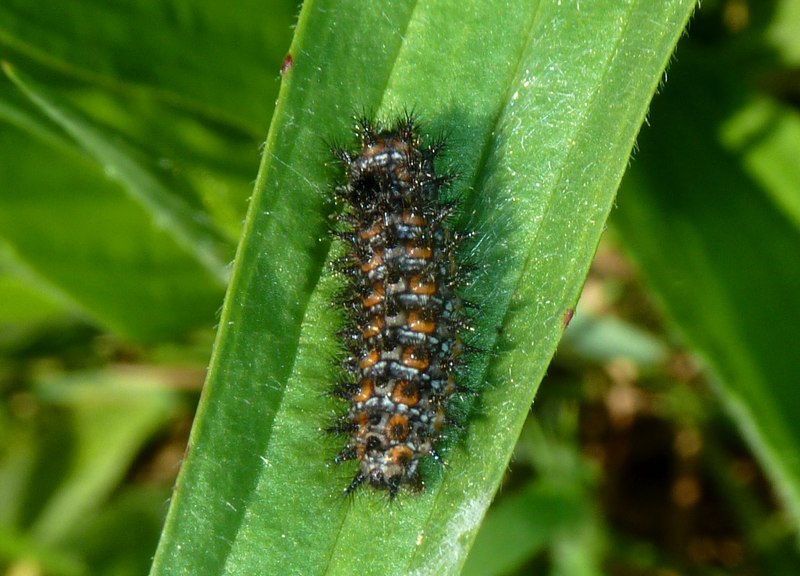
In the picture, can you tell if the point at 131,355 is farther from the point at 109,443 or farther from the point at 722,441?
the point at 722,441

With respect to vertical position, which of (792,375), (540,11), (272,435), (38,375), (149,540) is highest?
(540,11)

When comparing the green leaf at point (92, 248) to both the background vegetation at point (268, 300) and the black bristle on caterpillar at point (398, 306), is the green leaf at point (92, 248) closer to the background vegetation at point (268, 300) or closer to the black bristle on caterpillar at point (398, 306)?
the background vegetation at point (268, 300)

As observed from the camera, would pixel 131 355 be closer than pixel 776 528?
No

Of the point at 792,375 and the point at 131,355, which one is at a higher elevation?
the point at 792,375

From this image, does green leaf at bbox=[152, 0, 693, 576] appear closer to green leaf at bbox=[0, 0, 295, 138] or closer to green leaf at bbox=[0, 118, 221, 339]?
green leaf at bbox=[0, 0, 295, 138]

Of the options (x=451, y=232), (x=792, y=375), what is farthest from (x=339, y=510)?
(x=792, y=375)

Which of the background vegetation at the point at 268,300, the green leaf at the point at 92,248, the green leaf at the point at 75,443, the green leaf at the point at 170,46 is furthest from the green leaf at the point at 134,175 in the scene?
the green leaf at the point at 75,443

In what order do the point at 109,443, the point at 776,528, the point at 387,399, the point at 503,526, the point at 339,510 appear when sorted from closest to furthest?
the point at 339,510, the point at 387,399, the point at 503,526, the point at 776,528, the point at 109,443

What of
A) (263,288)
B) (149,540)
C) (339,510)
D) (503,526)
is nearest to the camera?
(263,288)
